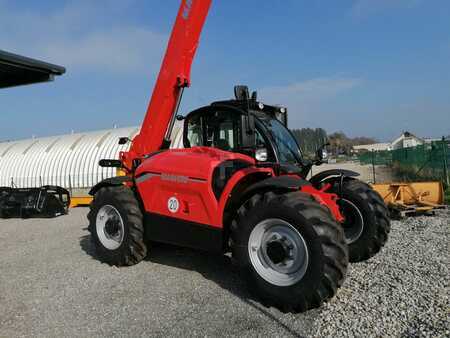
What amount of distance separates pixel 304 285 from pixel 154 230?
2429 millimetres

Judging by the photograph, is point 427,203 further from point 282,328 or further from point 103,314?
point 103,314

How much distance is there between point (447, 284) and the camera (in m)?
4.13

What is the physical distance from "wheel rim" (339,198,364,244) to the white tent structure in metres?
16.3

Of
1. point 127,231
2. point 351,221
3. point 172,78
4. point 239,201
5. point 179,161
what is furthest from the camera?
point 172,78

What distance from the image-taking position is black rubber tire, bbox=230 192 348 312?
3.51 meters

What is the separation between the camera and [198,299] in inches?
165

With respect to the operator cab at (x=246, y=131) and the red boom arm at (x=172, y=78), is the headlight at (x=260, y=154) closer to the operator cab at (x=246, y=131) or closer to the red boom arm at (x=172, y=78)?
the operator cab at (x=246, y=131)

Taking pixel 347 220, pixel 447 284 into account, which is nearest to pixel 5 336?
pixel 347 220

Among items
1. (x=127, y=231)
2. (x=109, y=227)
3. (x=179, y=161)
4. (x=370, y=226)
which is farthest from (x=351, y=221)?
(x=109, y=227)

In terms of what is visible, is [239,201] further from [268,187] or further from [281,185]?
[281,185]

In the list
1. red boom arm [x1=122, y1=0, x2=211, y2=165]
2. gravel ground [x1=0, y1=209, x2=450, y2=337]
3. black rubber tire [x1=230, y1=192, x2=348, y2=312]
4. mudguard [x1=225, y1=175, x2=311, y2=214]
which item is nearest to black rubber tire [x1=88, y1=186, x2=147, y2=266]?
gravel ground [x1=0, y1=209, x2=450, y2=337]

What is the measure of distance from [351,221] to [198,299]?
2433 millimetres

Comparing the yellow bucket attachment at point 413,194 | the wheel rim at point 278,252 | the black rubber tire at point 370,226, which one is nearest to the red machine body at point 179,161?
the black rubber tire at point 370,226

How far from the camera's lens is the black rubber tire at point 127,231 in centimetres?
530
